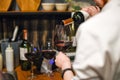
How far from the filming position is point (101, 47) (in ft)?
2.36

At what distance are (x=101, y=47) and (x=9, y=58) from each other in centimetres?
148

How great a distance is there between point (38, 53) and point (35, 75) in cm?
20

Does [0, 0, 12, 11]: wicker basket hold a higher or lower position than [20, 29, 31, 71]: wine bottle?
higher

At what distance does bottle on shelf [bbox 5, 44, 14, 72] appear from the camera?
205cm

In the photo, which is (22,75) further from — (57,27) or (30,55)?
(57,27)

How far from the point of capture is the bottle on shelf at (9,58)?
6.73 feet

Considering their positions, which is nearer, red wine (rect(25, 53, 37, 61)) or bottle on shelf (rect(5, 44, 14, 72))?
red wine (rect(25, 53, 37, 61))

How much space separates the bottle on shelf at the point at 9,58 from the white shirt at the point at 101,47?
1.37 m

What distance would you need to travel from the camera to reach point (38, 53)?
204 cm

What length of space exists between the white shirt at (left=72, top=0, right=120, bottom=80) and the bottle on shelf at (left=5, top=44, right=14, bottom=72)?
1.37 m

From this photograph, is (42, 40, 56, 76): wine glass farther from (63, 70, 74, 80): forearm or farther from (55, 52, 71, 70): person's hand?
(63, 70, 74, 80): forearm

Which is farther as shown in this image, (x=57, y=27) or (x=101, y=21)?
(x=57, y=27)

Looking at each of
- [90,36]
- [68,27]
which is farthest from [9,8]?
[90,36]

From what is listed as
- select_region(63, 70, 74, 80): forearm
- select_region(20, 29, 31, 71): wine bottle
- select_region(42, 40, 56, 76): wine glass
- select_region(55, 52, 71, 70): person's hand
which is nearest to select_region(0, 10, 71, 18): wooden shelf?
select_region(20, 29, 31, 71): wine bottle
